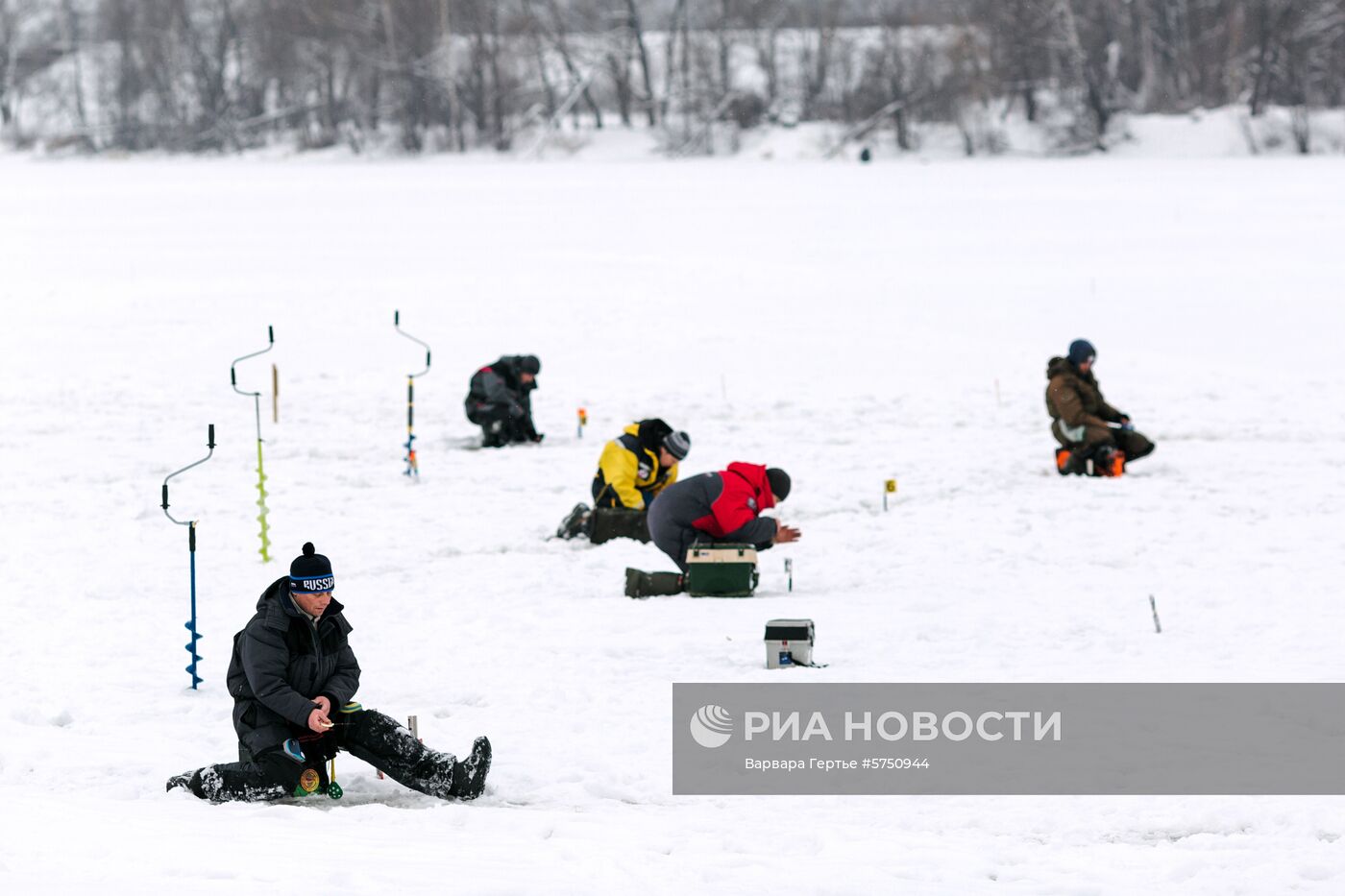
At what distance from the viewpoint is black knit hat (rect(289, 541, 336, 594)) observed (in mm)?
6266

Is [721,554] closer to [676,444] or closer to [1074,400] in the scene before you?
[676,444]

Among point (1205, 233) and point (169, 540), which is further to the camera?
point (1205, 233)

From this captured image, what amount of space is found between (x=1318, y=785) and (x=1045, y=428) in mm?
10078

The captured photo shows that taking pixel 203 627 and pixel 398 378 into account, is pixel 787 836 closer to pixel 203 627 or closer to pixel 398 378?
pixel 203 627

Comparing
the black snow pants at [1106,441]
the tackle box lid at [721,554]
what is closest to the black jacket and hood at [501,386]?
the black snow pants at [1106,441]

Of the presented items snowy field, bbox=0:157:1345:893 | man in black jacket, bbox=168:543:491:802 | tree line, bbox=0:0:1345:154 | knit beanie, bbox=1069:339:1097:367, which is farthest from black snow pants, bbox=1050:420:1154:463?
tree line, bbox=0:0:1345:154

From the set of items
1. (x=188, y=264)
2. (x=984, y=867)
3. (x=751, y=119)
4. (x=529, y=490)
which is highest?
(x=751, y=119)

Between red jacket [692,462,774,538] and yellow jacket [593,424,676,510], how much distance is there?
135 cm

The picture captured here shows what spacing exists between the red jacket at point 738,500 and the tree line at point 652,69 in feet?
Result: 120

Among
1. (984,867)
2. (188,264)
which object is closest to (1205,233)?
(188,264)

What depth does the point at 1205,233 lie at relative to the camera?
92.8ft

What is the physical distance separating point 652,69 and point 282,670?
187 ft

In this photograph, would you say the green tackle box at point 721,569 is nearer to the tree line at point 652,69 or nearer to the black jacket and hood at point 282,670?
the black jacket and hood at point 282,670

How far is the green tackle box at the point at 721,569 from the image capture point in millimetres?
9914
